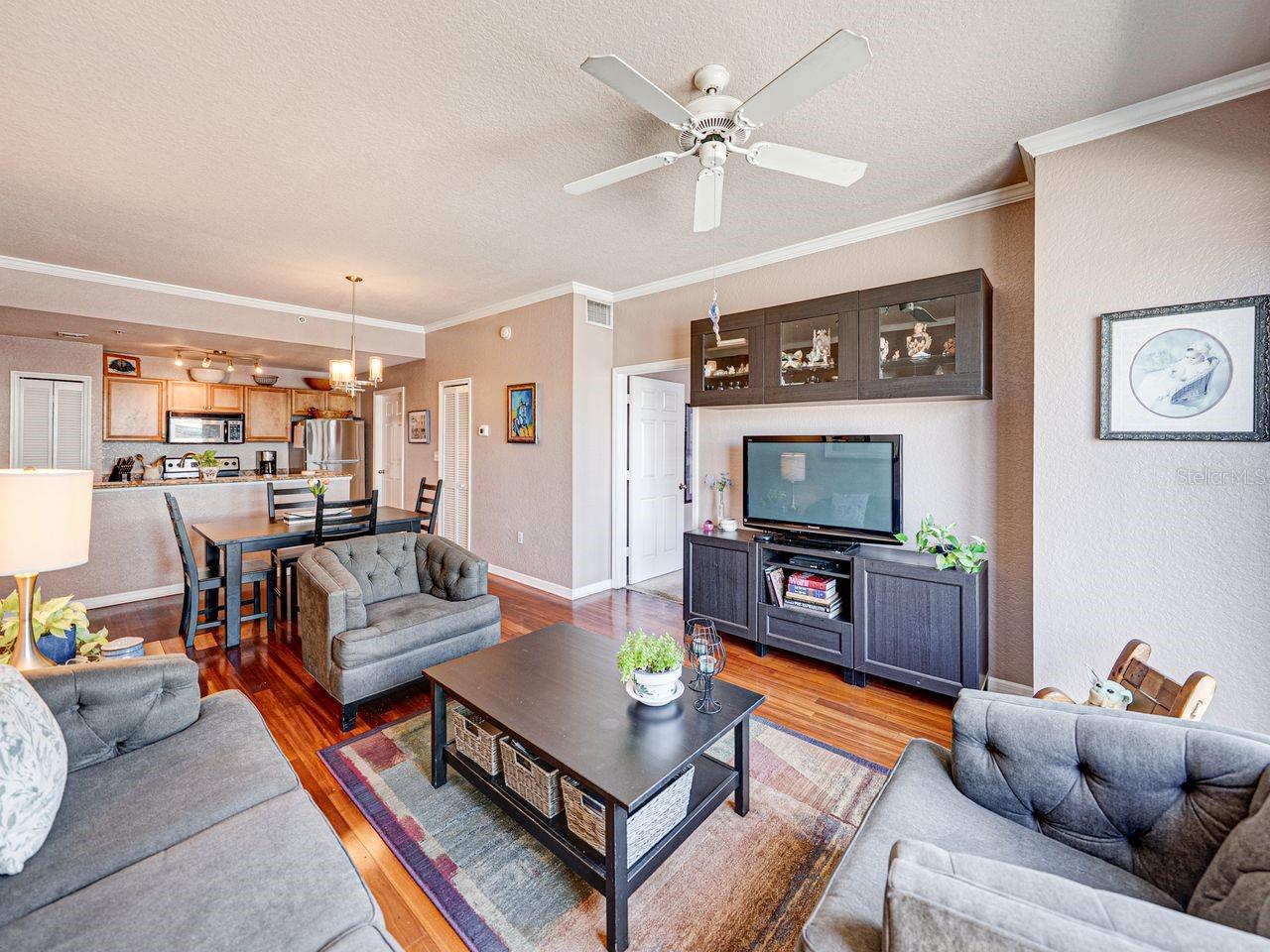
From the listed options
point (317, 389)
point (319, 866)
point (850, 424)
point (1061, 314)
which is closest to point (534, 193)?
point (850, 424)

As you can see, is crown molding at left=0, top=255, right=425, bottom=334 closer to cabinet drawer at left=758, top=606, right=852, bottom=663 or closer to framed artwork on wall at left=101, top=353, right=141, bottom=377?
framed artwork on wall at left=101, top=353, right=141, bottom=377

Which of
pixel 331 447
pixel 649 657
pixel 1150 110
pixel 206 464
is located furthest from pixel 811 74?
pixel 331 447

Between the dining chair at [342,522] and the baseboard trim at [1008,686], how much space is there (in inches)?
158

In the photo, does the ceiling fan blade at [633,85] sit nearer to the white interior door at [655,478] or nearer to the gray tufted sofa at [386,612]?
the gray tufted sofa at [386,612]

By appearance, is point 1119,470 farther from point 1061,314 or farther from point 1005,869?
point 1005,869

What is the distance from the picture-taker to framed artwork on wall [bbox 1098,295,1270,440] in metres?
2.08

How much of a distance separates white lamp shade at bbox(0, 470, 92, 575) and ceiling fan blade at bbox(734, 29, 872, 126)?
2576 millimetres

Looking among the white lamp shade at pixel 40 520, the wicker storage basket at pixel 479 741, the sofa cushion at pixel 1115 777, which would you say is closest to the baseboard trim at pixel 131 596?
the white lamp shade at pixel 40 520

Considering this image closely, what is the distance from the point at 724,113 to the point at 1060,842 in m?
2.41

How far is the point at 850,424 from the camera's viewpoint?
3605mm

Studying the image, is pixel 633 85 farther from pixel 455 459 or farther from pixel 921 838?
pixel 455 459

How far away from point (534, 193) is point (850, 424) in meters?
2.42

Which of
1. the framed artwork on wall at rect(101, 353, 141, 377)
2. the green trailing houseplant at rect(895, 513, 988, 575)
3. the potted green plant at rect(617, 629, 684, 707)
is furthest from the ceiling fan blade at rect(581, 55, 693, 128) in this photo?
the framed artwork on wall at rect(101, 353, 141, 377)

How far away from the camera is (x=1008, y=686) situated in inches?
118
